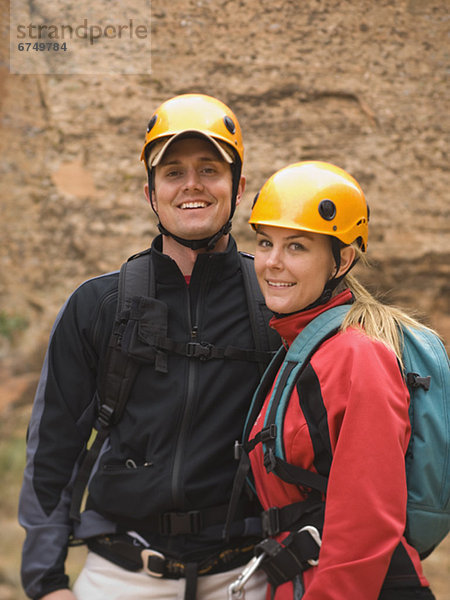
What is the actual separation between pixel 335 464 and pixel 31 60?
5268 millimetres

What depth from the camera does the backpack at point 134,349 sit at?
8.38 feet

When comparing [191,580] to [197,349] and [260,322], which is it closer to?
[197,349]

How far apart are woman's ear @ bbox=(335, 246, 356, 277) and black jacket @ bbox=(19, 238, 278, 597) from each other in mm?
475

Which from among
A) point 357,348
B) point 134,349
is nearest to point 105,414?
point 134,349

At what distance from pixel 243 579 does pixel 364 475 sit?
25.8 inches

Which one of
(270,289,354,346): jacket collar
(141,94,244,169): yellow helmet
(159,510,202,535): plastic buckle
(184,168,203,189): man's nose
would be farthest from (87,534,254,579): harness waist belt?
(141,94,244,169): yellow helmet

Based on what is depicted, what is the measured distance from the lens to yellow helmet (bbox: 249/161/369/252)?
7.67 ft

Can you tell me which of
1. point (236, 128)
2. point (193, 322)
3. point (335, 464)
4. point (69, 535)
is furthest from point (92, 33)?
point (335, 464)

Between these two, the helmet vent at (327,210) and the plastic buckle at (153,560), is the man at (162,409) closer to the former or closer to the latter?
the plastic buckle at (153,560)

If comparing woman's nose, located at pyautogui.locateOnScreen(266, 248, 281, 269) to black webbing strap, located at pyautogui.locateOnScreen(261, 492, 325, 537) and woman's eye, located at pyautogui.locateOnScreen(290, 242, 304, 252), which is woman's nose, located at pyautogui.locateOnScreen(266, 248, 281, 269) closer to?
woman's eye, located at pyautogui.locateOnScreen(290, 242, 304, 252)

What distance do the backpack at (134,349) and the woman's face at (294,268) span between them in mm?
300

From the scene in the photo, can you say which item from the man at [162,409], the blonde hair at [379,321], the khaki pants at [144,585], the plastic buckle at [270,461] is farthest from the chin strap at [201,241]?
the khaki pants at [144,585]

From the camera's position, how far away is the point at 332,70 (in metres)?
5.71

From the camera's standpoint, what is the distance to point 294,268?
2338 mm
